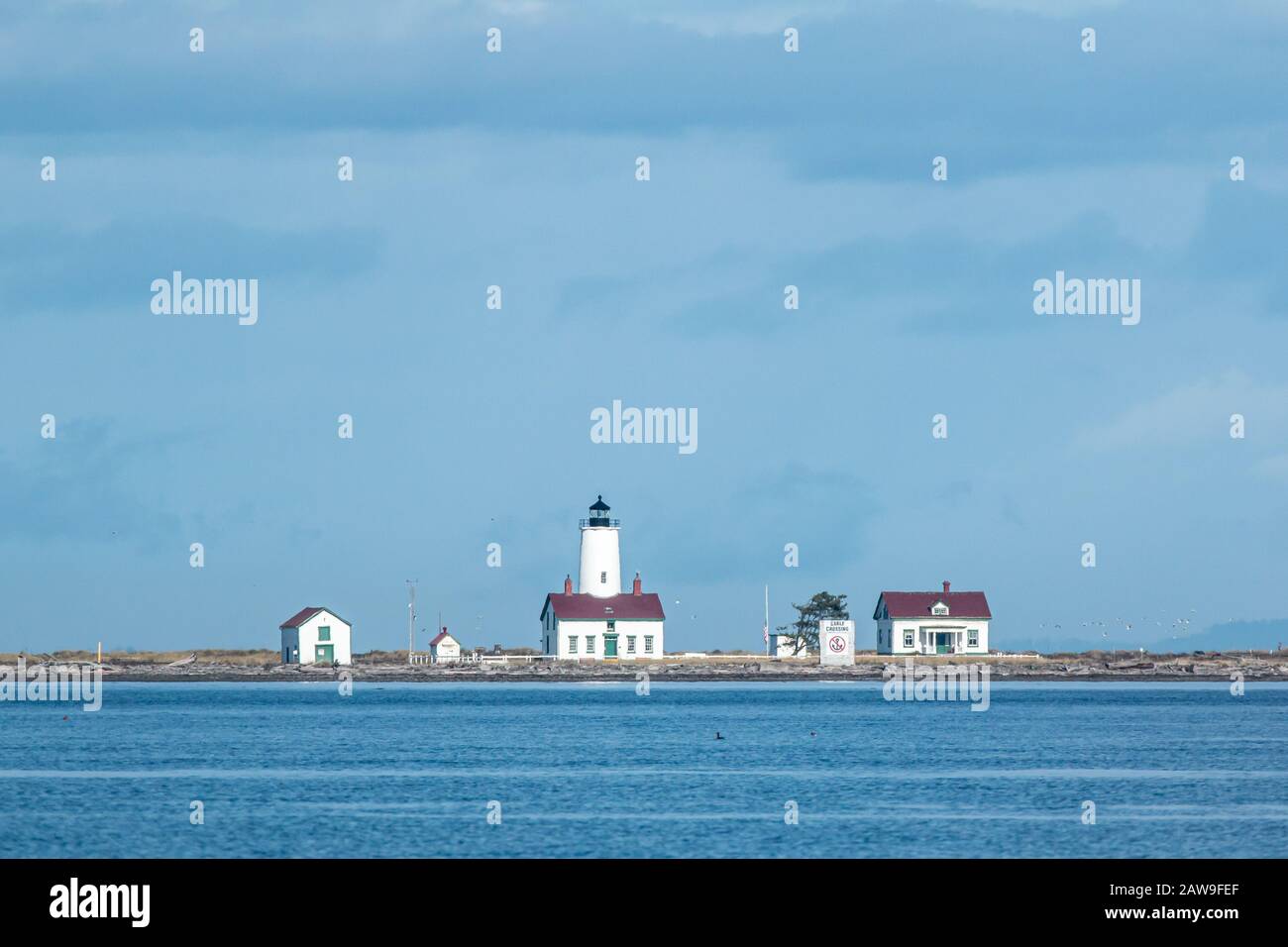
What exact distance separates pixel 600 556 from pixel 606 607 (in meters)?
3.98

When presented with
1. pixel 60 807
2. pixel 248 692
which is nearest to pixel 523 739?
pixel 60 807

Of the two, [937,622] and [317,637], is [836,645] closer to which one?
[937,622]

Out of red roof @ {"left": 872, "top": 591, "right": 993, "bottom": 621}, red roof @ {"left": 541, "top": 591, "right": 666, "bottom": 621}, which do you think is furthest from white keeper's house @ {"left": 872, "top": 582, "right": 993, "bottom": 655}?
red roof @ {"left": 541, "top": 591, "right": 666, "bottom": 621}

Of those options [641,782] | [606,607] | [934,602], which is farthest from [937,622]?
[641,782]

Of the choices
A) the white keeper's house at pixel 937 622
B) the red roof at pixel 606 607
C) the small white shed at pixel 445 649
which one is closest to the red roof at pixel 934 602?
the white keeper's house at pixel 937 622

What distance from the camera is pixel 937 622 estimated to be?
467ft

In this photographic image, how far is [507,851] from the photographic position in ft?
125

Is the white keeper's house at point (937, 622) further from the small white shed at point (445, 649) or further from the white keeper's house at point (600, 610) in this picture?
the small white shed at point (445, 649)

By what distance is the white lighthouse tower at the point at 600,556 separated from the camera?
5399 inches

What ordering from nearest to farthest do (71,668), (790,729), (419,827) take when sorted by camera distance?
(419,827)
(790,729)
(71,668)
